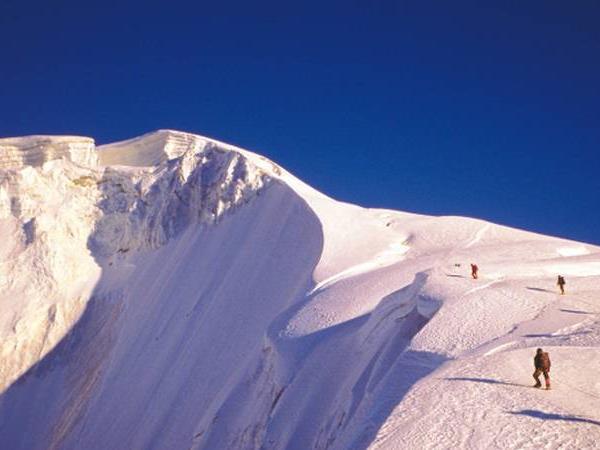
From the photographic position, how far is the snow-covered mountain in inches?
338

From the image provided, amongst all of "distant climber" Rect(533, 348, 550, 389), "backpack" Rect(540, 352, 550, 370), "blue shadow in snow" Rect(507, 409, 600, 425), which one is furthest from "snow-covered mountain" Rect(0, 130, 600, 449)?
"backpack" Rect(540, 352, 550, 370)

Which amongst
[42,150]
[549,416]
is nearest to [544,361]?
[549,416]

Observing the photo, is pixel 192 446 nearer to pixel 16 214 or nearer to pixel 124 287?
pixel 124 287

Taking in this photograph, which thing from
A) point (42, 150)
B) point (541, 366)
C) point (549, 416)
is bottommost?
point (549, 416)

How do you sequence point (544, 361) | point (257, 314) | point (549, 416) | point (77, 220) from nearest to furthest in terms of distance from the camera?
point (549, 416) < point (544, 361) < point (257, 314) < point (77, 220)

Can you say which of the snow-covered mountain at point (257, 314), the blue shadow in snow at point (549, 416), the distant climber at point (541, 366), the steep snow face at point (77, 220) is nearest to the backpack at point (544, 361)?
the distant climber at point (541, 366)

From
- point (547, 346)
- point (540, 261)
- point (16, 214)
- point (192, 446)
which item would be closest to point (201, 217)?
point (16, 214)

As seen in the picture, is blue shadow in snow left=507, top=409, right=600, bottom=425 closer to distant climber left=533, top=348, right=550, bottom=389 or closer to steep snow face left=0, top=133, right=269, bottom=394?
distant climber left=533, top=348, right=550, bottom=389

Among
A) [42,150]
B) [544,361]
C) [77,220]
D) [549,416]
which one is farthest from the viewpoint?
[42,150]

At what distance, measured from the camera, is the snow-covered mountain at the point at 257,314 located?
8586mm

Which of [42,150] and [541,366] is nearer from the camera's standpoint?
[541,366]

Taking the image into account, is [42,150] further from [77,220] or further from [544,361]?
[544,361]

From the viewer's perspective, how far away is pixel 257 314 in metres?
24.4

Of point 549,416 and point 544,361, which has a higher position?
point 544,361
